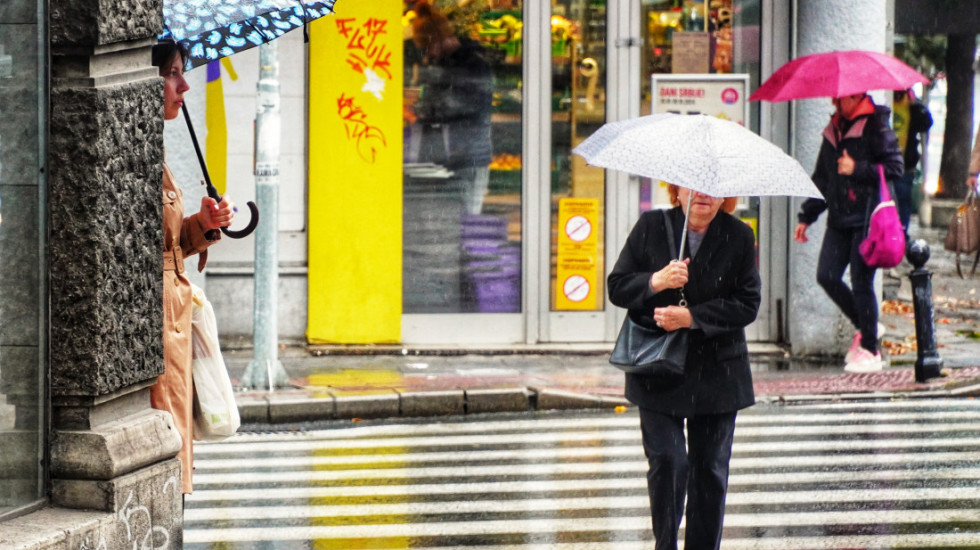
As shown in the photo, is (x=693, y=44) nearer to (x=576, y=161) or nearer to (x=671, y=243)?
(x=576, y=161)

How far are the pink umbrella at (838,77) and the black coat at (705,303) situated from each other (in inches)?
213

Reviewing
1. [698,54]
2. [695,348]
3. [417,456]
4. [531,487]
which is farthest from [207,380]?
[698,54]

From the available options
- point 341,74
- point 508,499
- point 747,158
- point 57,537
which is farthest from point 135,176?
point 341,74

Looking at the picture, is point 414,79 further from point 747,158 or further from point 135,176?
point 135,176

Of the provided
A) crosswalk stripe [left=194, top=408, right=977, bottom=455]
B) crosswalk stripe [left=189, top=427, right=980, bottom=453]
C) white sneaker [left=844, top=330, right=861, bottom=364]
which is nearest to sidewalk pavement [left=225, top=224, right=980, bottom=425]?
white sneaker [left=844, top=330, right=861, bottom=364]

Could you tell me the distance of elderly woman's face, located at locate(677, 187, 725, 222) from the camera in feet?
21.3

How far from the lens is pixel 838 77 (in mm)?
11781

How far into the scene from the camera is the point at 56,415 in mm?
4848

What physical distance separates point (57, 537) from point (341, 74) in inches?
349

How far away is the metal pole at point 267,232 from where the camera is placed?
37.4 feet

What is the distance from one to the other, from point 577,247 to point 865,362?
251 centimetres

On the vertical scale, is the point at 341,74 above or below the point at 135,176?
above

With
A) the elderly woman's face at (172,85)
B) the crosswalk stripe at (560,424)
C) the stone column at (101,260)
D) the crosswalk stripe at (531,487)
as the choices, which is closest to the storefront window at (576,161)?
the crosswalk stripe at (560,424)

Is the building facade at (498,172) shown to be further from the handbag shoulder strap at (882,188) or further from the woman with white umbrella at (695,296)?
the woman with white umbrella at (695,296)
